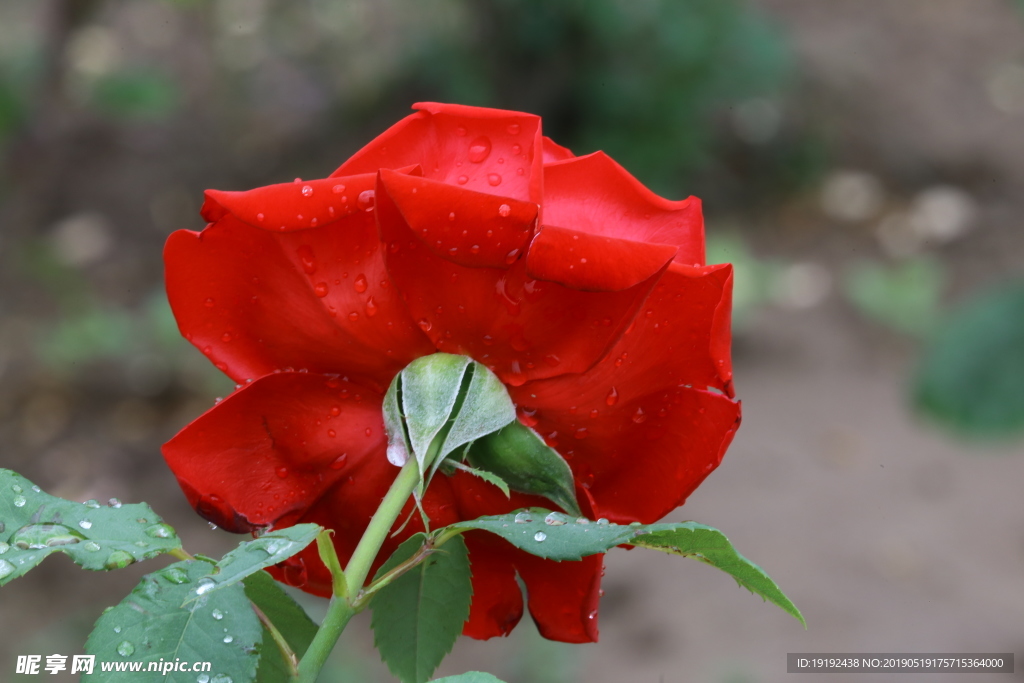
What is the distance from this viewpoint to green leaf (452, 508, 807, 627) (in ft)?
0.98

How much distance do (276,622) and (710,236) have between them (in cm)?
264

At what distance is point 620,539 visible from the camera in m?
0.30

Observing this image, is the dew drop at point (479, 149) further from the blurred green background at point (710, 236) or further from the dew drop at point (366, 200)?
the blurred green background at point (710, 236)

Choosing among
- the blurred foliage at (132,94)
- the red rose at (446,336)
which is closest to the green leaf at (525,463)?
the red rose at (446,336)

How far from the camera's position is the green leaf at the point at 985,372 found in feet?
4.63

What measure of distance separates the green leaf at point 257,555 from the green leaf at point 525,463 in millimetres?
100

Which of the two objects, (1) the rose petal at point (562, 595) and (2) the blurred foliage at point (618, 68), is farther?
(2) the blurred foliage at point (618, 68)

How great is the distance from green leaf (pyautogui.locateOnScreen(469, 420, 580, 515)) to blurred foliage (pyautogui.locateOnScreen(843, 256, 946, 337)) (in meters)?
2.45

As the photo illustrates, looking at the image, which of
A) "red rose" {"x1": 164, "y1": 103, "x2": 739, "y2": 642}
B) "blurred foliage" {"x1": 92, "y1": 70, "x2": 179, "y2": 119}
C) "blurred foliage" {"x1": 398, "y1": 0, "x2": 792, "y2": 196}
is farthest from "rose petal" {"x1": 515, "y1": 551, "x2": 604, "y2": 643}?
"blurred foliage" {"x1": 398, "y1": 0, "x2": 792, "y2": 196}

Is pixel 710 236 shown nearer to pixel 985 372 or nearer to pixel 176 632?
pixel 985 372

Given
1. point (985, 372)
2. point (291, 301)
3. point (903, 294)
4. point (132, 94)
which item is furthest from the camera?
point (903, 294)

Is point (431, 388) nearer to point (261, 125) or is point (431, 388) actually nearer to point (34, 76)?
point (34, 76)

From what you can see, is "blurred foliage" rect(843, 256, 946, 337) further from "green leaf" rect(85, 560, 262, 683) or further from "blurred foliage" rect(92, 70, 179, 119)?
"green leaf" rect(85, 560, 262, 683)

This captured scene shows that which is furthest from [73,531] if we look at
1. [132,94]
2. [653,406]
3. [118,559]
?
[132,94]
